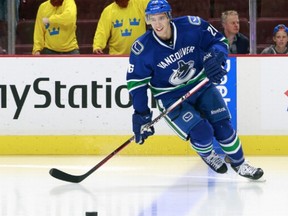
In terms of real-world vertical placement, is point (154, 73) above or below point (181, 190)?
above

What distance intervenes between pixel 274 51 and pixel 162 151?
125 cm

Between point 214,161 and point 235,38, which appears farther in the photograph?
point 235,38

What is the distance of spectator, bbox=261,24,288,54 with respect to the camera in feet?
25.2

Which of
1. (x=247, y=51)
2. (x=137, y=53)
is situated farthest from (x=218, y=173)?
(x=247, y=51)

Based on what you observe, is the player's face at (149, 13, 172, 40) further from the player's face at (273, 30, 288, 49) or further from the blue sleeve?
the player's face at (273, 30, 288, 49)

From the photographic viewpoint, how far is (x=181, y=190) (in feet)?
18.1

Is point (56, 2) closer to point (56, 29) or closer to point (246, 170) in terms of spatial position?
point (56, 29)

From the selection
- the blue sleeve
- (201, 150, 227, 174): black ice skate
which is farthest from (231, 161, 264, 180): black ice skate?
the blue sleeve

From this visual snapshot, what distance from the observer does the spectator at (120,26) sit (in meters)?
7.68

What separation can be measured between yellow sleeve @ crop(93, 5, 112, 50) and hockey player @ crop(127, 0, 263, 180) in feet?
6.75

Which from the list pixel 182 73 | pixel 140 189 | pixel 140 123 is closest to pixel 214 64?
pixel 182 73

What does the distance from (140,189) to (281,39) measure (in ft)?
8.53

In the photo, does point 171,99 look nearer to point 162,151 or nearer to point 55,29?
point 162,151

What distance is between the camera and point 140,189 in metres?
5.61
